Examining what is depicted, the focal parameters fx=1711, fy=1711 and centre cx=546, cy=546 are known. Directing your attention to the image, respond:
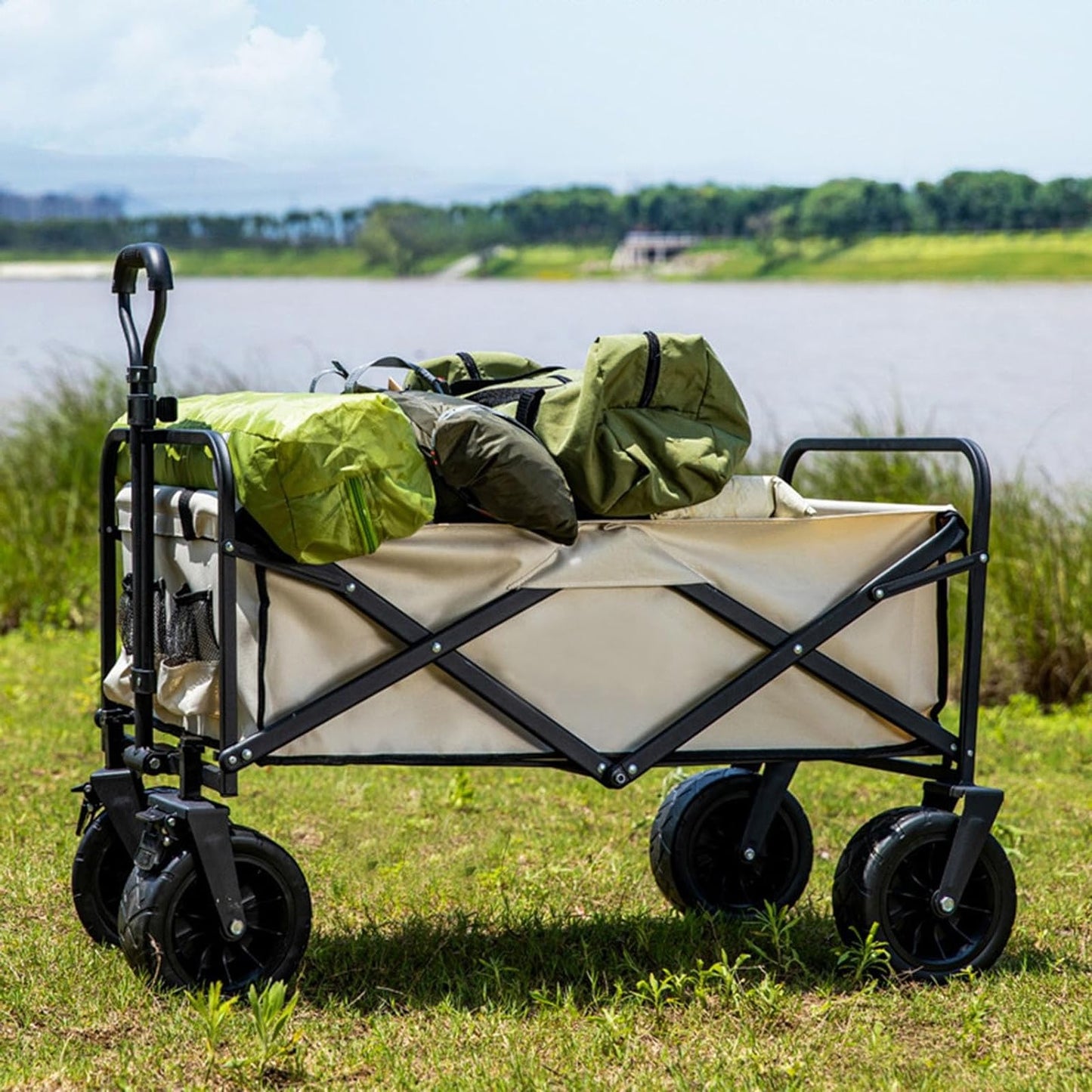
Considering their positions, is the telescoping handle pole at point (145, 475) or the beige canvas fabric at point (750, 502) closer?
the telescoping handle pole at point (145, 475)

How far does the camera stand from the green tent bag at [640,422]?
11.8 ft

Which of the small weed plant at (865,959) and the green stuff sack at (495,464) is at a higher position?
the green stuff sack at (495,464)

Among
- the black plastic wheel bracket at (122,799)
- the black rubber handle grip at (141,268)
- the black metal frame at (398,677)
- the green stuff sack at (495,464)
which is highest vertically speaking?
the black rubber handle grip at (141,268)

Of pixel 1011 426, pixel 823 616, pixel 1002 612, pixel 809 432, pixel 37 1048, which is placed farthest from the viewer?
pixel 1011 426

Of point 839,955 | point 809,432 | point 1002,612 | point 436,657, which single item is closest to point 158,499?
point 436,657

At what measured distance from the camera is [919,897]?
386cm

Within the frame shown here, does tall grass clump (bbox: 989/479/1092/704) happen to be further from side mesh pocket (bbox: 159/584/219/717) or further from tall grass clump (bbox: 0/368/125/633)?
side mesh pocket (bbox: 159/584/219/717)

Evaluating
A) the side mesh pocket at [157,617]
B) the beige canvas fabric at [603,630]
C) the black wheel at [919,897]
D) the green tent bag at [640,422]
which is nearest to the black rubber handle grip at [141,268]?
the beige canvas fabric at [603,630]

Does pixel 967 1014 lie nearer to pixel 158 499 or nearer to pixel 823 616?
pixel 823 616

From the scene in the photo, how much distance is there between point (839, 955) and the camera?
379cm

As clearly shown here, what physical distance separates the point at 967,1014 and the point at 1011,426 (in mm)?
8830

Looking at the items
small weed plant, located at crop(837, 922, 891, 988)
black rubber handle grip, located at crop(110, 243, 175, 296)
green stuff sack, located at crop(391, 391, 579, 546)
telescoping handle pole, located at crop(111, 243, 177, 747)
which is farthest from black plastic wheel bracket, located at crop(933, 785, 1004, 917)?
black rubber handle grip, located at crop(110, 243, 175, 296)

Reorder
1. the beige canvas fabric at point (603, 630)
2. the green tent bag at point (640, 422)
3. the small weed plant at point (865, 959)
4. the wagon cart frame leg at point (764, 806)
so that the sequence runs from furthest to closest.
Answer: the wagon cart frame leg at point (764, 806) → the small weed plant at point (865, 959) → the green tent bag at point (640, 422) → the beige canvas fabric at point (603, 630)

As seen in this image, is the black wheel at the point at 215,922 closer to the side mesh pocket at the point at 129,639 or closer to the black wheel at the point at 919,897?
the side mesh pocket at the point at 129,639
